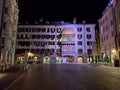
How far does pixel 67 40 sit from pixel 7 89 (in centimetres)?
6246

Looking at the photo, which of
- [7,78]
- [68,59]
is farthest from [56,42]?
[7,78]

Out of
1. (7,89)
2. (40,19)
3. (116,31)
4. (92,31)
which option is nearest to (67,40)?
(92,31)

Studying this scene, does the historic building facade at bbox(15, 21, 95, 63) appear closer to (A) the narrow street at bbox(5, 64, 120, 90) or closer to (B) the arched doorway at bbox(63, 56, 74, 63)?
(B) the arched doorway at bbox(63, 56, 74, 63)

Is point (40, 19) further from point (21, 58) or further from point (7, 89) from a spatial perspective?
point (7, 89)

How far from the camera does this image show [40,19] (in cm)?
7794

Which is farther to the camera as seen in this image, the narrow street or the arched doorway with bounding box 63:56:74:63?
the arched doorway with bounding box 63:56:74:63

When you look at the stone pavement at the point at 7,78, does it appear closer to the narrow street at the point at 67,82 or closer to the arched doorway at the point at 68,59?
the narrow street at the point at 67,82

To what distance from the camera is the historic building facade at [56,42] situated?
235ft

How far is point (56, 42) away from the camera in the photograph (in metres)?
73.0

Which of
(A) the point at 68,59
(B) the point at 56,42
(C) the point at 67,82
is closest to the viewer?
(C) the point at 67,82

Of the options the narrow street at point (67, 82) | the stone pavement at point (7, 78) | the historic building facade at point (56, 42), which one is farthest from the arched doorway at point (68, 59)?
the narrow street at point (67, 82)

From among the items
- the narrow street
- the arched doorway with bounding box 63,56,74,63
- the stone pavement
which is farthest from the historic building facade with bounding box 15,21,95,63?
the narrow street

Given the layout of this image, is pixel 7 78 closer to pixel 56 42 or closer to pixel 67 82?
pixel 67 82

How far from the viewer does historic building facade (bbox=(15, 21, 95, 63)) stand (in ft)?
235
